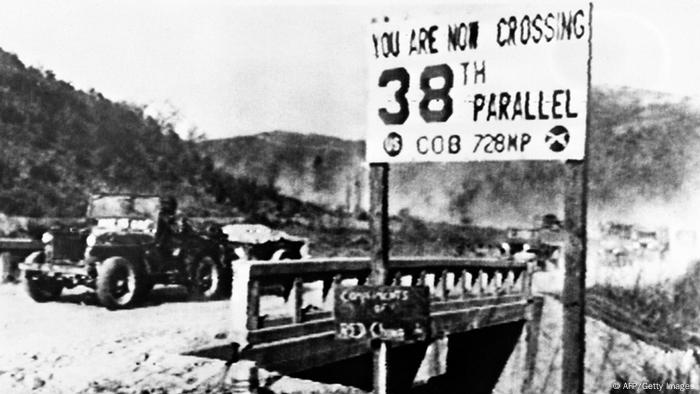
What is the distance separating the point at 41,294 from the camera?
8.48m

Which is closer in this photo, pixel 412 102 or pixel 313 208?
pixel 412 102

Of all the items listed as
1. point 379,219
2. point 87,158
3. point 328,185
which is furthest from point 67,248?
point 379,219

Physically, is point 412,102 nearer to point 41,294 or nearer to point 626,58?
point 626,58

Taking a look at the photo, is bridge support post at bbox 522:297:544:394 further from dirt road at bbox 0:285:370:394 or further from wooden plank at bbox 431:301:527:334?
dirt road at bbox 0:285:370:394

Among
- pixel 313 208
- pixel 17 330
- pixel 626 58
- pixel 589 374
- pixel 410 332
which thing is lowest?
pixel 589 374

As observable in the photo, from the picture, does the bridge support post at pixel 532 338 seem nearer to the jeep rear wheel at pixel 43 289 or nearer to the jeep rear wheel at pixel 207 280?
the jeep rear wheel at pixel 207 280

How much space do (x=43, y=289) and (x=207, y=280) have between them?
6.18 feet

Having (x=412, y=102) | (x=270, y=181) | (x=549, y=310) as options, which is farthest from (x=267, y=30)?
(x=549, y=310)

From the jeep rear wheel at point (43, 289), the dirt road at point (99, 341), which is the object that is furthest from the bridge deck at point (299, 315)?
the jeep rear wheel at point (43, 289)

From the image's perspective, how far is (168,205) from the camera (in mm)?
8914

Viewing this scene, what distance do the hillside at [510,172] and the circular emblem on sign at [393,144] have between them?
9.19ft

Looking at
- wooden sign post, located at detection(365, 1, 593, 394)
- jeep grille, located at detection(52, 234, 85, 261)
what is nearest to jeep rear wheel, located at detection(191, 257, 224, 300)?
jeep grille, located at detection(52, 234, 85, 261)

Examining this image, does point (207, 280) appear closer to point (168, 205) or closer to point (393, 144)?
point (168, 205)

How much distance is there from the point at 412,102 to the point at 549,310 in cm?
800
